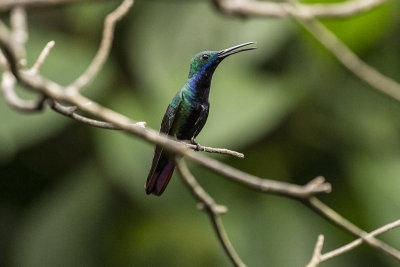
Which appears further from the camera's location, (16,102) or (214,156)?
(214,156)

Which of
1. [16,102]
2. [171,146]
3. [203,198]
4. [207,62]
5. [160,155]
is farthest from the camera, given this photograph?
[207,62]

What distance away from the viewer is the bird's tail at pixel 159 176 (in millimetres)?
1344

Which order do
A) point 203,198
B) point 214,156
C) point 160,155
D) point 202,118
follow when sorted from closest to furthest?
point 203,198 → point 160,155 → point 202,118 → point 214,156

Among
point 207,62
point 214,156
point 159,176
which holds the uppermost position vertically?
point 207,62

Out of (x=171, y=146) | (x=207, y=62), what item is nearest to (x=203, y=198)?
(x=171, y=146)

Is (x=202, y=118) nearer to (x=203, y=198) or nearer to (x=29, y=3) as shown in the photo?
(x=203, y=198)

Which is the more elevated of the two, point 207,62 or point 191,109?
point 207,62

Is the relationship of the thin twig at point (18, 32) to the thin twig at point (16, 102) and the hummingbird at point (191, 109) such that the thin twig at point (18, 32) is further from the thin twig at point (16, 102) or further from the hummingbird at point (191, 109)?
the hummingbird at point (191, 109)

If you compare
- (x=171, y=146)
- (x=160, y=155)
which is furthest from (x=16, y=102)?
(x=160, y=155)

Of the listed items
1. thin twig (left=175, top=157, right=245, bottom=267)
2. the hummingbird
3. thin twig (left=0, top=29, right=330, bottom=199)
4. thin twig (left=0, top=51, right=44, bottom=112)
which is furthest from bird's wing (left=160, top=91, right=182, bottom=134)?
thin twig (left=0, top=29, right=330, bottom=199)

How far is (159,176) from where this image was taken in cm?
137

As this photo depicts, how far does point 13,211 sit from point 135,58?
1027 millimetres

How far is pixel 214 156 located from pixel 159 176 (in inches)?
64.5

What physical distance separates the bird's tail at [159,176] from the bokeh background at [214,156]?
1.55 m
